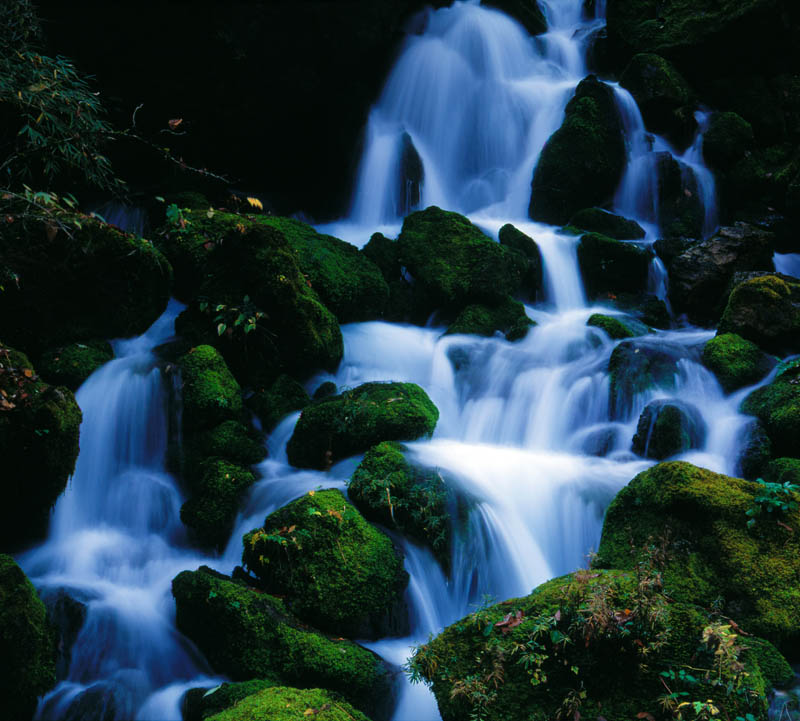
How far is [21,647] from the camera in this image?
368 cm

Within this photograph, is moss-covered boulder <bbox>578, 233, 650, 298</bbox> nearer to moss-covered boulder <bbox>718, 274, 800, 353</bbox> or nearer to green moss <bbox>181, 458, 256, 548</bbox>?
moss-covered boulder <bbox>718, 274, 800, 353</bbox>

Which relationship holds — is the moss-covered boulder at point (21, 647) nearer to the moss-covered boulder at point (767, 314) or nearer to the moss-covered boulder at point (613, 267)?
the moss-covered boulder at point (767, 314)

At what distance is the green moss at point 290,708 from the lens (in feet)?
9.70

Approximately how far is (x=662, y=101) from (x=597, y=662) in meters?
14.0

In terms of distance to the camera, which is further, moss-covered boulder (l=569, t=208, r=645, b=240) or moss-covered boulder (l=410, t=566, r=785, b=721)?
moss-covered boulder (l=569, t=208, r=645, b=240)

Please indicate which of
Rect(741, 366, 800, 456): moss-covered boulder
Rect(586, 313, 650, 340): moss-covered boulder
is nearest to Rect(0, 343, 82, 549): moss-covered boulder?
Rect(741, 366, 800, 456): moss-covered boulder

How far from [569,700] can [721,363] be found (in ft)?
19.3

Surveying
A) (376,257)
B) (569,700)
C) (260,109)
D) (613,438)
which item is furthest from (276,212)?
(569,700)

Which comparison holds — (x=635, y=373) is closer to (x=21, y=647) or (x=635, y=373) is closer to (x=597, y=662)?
(x=597, y=662)

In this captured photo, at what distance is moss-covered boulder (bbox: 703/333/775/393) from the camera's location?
7.34 metres

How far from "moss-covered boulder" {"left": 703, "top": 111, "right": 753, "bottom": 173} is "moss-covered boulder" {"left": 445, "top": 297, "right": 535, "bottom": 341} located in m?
7.19

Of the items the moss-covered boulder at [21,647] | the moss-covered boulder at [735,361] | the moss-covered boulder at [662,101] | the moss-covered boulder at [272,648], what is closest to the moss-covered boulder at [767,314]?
the moss-covered boulder at [735,361]

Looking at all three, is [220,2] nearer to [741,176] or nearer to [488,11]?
[488,11]

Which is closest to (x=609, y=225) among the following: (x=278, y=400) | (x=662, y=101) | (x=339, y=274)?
(x=662, y=101)
